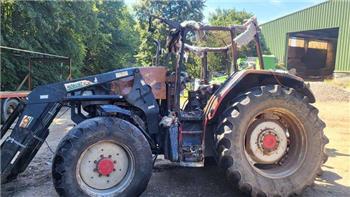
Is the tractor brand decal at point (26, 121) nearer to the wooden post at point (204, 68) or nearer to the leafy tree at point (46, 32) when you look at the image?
the wooden post at point (204, 68)

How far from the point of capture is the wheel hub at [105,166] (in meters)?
4.61

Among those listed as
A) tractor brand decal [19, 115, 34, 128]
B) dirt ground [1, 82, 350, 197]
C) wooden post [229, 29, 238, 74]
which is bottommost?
dirt ground [1, 82, 350, 197]

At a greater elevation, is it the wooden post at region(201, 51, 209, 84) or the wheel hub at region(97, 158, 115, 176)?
the wooden post at region(201, 51, 209, 84)

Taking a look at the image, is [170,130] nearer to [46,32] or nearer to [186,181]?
[186,181]

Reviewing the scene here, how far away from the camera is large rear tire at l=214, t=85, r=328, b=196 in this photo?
4.73 metres

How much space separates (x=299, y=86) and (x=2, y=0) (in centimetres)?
1437

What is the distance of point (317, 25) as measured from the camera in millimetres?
27250

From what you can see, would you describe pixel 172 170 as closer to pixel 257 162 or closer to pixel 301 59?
pixel 257 162

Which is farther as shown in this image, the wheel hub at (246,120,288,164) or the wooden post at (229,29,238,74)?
the wooden post at (229,29,238,74)

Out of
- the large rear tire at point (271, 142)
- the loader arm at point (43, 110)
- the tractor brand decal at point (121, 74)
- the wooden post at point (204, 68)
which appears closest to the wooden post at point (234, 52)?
the wooden post at point (204, 68)

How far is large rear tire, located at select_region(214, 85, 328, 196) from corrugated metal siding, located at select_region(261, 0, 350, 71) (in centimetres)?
2192

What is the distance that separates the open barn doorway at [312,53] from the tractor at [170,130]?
27391 mm

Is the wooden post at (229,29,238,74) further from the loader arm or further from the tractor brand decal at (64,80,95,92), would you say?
the tractor brand decal at (64,80,95,92)

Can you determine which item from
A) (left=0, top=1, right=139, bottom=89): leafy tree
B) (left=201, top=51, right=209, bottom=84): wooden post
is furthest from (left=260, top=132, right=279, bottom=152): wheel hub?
(left=0, top=1, right=139, bottom=89): leafy tree
